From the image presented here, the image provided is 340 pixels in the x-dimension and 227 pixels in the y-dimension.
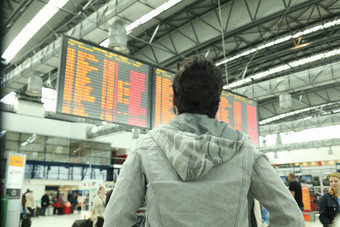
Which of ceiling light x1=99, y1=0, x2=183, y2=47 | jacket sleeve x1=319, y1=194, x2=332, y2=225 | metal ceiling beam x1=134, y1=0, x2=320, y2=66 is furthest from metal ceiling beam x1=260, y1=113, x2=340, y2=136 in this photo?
jacket sleeve x1=319, y1=194, x2=332, y2=225

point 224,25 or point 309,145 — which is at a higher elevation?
point 224,25

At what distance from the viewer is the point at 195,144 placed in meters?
0.98

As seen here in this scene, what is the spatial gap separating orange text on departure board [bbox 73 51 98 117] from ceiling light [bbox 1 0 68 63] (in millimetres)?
3819

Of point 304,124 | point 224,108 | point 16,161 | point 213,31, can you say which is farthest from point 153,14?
point 304,124

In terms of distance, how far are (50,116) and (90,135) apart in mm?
3097

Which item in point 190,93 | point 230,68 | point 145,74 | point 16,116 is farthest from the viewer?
point 16,116

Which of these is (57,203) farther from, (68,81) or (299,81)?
(68,81)

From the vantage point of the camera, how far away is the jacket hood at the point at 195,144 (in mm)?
958

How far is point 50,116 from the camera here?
2139 cm

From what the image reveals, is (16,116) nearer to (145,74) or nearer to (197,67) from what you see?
(145,74)

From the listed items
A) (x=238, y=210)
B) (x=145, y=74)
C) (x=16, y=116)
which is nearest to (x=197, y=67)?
(x=238, y=210)

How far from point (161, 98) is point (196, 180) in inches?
190

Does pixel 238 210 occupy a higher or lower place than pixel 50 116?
lower

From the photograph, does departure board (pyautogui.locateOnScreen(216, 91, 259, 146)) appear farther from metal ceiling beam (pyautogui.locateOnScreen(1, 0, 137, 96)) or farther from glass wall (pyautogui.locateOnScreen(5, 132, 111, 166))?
glass wall (pyautogui.locateOnScreen(5, 132, 111, 166))
